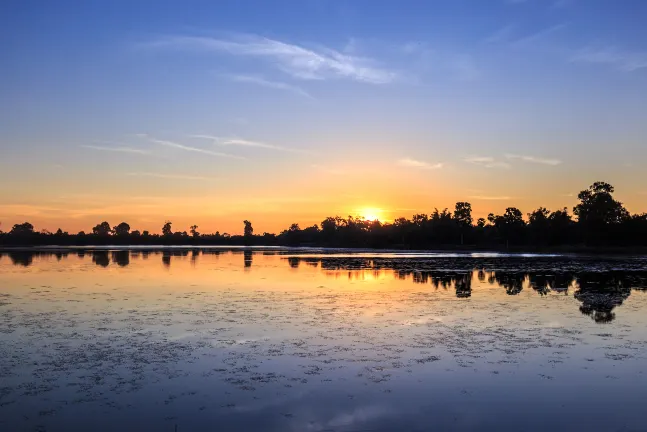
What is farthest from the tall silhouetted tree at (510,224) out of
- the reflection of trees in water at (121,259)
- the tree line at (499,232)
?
the reflection of trees in water at (121,259)

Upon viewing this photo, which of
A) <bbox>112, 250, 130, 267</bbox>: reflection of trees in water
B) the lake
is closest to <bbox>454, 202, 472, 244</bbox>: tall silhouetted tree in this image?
<bbox>112, 250, 130, 267</bbox>: reflection of trees in water

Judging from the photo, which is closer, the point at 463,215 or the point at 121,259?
the point at 121,259

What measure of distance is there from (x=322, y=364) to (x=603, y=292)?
19378mm

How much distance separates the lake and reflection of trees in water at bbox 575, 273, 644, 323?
23 cm

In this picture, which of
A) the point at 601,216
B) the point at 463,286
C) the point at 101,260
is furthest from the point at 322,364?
the point at 601,216

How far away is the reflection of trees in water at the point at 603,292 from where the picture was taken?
19031mm

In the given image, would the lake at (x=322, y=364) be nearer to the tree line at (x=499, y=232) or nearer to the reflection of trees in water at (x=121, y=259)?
the reflection of trees in water at (x=121, y=259)

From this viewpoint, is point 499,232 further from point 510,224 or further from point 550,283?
point 550,283

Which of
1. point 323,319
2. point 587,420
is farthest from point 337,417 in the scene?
point 323,319

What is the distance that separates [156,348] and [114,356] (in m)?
1.15

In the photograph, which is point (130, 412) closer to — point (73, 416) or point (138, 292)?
point (73, 416)

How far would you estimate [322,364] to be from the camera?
11.5m

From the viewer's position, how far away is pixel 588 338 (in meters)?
14.4

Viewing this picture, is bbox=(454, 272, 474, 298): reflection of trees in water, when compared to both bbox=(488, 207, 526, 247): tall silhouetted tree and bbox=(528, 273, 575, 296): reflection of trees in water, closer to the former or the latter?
bbox=(528, 273, 575, 296): reflection of trees in water
